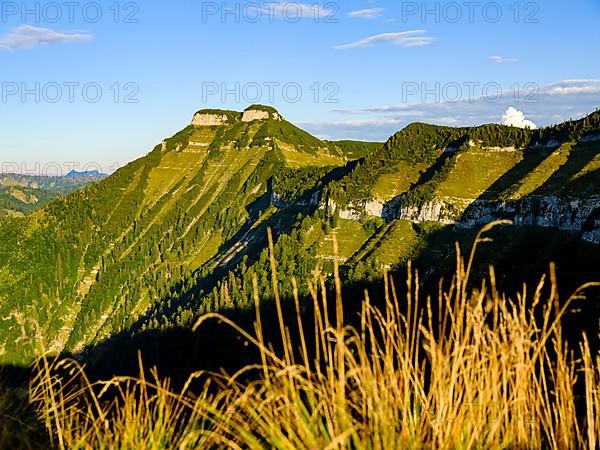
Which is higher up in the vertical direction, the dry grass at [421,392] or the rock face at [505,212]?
the dry grass at [421,392]

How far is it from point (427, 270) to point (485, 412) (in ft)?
420

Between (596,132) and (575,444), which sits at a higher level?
(596,132)

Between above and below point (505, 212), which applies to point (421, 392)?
above

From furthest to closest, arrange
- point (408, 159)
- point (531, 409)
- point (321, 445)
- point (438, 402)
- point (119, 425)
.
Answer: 1. point (408, 159)
2. point (119, 425)
3. point (531, 409)
4. point (438, 402)
5. point (321, 445)

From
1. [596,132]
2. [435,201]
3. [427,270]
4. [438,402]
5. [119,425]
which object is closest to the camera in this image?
[438,402]

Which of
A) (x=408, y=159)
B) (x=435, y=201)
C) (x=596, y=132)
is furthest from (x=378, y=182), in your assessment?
(x=596, y=132)

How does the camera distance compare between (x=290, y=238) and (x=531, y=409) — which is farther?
(x=290, y=238)

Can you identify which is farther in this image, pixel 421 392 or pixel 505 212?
pixel 505 212

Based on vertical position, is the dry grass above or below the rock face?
above

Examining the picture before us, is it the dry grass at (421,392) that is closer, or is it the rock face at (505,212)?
the dry grass at (421,392)

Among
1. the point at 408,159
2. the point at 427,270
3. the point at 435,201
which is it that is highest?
the point at 408,159

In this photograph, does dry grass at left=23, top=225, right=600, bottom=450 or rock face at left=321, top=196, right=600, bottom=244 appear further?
rock face at left=321, top=196, right=600, bottom=244

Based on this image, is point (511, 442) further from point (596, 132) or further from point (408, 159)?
point (408, 159)

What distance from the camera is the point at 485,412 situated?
4.71 m
